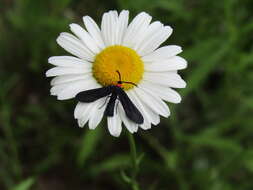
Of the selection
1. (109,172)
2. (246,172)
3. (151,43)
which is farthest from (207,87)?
(151,43)

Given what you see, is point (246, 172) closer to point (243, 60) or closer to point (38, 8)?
point (243, 60)

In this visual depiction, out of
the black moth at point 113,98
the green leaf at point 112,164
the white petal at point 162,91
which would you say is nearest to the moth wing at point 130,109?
the black moth at point 113,98

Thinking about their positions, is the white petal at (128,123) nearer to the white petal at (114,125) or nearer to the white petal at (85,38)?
the white petal at (114,125)

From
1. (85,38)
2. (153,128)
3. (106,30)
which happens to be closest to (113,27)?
(106,30)

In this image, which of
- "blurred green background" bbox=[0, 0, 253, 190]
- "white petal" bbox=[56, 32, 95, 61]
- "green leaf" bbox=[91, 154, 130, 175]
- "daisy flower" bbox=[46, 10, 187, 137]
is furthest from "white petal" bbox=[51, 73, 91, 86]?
"green leaf" bbox=[91, 154, 130, 175]

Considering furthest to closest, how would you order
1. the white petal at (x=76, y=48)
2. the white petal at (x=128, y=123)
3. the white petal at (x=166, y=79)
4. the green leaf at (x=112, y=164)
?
the green leaf at (x=112, y=164) → the white petal at (x=76, y=48) → the white petal at (x=166, y=79) → the white petal at (x=128, y=123)

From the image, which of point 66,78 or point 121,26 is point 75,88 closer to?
point 66,78
